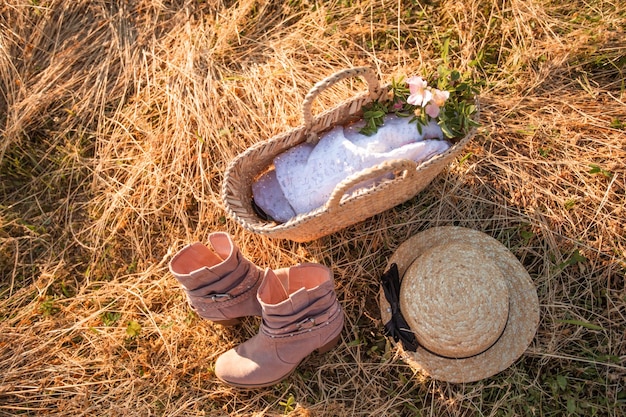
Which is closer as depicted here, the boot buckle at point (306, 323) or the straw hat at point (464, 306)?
the straw hat at point (464, 306)

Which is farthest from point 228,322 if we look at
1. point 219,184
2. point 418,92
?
point 418,92

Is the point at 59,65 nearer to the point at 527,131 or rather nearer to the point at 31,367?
the point at 31,367

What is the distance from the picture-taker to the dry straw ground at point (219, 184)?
2230 mm

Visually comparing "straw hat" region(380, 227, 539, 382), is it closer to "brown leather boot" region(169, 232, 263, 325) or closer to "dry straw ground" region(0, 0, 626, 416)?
"dry straw ground" region(0, 0, 626, 416)

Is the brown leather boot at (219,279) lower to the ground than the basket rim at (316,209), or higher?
lower

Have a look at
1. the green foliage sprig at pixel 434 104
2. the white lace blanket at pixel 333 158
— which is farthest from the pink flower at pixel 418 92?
the white lace blanket at pixel 333 158

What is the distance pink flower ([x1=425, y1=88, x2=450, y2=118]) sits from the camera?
6.39 ft

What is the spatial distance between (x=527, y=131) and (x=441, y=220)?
2.17 feet

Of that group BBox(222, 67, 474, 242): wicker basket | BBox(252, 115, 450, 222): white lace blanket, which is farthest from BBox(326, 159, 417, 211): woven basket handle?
BBox(252, 115, 450, 222): white lace blanket

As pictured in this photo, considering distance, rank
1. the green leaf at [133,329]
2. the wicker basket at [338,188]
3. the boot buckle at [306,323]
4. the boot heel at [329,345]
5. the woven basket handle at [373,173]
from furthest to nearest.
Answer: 1. the green leaf at [133,329]
2. the boot heel at [329,345]
3. the boot buckle at [306,323]
4. the wicker basket at [338,188]
5. the woven basket handle at [373,173]

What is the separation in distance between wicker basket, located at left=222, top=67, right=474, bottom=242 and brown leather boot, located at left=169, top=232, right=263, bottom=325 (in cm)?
21

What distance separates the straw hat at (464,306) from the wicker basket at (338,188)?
0.32 metres

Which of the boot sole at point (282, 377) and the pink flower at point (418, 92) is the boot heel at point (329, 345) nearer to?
the boot sole at point (282, 377)

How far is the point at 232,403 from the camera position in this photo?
7.70ft
